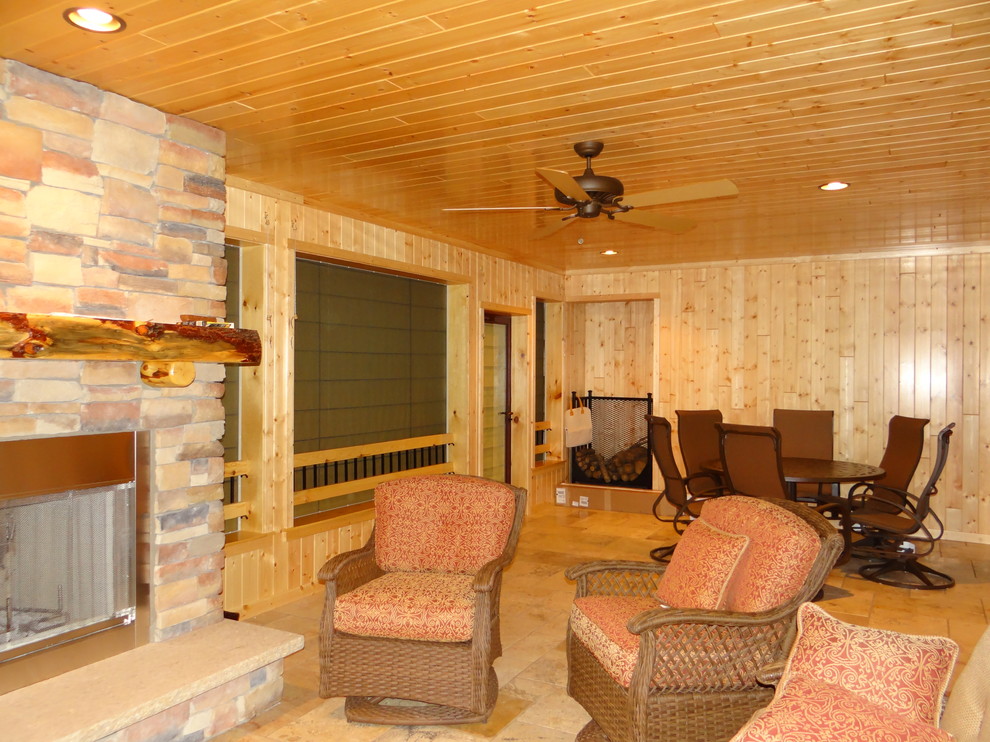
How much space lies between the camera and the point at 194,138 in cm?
320

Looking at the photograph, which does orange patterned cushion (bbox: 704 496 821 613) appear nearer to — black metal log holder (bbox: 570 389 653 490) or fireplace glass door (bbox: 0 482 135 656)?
fireplace glass door (bbox: 0 482 135 656)

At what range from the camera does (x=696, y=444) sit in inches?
231

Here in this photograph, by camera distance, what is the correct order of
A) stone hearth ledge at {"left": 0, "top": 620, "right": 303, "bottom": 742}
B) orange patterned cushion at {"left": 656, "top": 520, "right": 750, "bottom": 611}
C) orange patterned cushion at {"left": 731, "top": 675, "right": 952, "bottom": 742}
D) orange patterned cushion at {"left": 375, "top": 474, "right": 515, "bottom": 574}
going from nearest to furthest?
orange patterned cushion at {"left": 731, "top": 675, "right": 952, "bottom": 742}, stone hearth ledge at {"left": 0, "top": 620, "right": 303, "bottom": 742}, orange patterned cushion at {"left": 656, "top": 520, "right": 750, "bottom": 611}, orange patterned cushion at {"left": 375, "top": 474, "right": 515, "bottom": 574}

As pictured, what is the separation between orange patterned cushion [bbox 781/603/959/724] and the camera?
5.83 feet

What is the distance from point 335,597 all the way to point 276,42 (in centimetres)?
209

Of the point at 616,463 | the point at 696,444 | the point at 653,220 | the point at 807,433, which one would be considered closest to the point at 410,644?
the point at 653,220

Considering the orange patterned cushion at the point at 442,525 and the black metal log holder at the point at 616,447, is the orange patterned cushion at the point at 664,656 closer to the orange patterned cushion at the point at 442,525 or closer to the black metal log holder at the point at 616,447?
the orange patterned cushion at the point at 442,525

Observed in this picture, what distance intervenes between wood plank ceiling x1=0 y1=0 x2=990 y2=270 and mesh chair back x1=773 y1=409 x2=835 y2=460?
2107 mm

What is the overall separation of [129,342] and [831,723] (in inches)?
95.9

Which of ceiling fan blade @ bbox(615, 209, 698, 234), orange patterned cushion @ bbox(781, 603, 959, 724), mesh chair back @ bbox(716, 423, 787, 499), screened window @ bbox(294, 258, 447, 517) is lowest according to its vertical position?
orange patterned cushion @ bbox(781, 603, 959, 724)

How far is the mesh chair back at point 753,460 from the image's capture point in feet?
14.8

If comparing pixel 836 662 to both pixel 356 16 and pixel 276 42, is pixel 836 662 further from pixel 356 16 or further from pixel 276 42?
pixel 276 42

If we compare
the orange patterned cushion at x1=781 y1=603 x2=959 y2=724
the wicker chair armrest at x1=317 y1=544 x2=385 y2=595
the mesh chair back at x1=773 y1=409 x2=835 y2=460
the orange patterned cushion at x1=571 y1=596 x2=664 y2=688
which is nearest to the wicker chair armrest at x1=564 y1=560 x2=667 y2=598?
the orange patterned cushion at x1=571 y1=596 x2=664 y2=688

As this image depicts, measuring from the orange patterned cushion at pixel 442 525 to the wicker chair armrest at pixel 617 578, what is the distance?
41 centimetres
